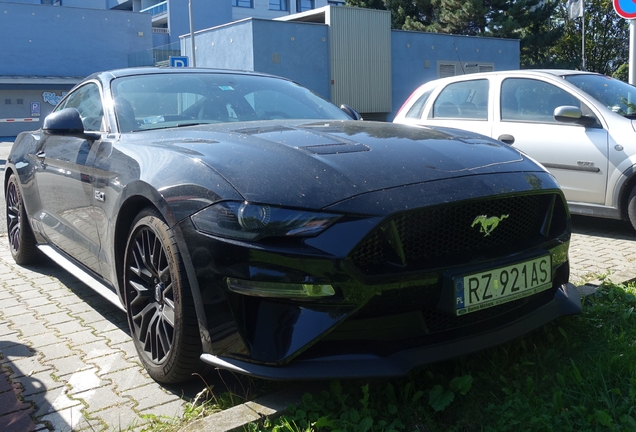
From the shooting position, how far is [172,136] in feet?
11.2

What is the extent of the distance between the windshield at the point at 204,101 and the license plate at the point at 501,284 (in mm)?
1866

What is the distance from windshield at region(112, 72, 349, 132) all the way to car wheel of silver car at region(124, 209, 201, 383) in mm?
940

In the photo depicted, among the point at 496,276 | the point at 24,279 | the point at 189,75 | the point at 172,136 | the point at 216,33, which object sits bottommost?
the point at 24,279

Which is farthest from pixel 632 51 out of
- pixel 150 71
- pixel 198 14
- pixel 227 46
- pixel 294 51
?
pixel 198 14

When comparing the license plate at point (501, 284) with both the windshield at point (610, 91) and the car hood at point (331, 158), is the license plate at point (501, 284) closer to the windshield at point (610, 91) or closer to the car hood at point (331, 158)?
the car hood at point (331, 158)

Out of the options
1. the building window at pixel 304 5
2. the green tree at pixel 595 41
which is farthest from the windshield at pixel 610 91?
the building window at pixel 304 5

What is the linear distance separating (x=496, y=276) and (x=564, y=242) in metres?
0.57

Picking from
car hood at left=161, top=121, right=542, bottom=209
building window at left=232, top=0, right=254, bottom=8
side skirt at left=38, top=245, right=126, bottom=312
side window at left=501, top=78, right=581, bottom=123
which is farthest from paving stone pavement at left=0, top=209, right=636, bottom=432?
building window at left=232, top=0, right=254, bottom=8

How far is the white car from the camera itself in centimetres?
598

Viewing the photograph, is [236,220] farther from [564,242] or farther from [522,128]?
[522,128]

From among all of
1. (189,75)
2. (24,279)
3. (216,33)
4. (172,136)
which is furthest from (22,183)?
(216,33)

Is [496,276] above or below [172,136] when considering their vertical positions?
below

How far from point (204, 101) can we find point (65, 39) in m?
42.7

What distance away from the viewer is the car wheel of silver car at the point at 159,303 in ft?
9.01
